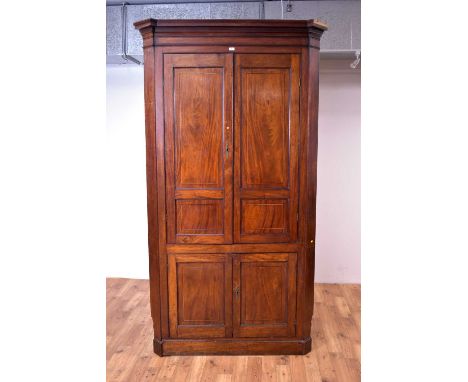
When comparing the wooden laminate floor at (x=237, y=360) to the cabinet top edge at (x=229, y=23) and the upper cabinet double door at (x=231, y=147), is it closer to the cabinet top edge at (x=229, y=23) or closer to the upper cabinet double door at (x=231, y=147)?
the upper cabinet double door at (x=231, y=147)

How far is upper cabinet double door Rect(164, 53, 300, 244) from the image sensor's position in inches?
127

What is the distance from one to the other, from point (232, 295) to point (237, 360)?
0.44 meters

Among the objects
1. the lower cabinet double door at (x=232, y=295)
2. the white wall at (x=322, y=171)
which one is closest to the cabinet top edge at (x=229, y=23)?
the lower cabinet double door at (x=232, y=295)

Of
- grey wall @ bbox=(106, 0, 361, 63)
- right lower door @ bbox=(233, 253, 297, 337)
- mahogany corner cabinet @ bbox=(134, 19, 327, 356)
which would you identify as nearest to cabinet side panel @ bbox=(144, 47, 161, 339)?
mahogany corner cabinet @ bbox=(134, 19, 327, 356)

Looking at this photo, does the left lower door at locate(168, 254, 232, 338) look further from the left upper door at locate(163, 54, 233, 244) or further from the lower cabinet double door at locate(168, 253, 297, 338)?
the left upper door at locate(163, 54, 233, 244)

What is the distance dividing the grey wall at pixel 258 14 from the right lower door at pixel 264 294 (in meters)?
1.92

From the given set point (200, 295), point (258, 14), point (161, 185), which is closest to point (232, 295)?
point (200, 295)

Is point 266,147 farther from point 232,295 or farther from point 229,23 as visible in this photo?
point 232,295

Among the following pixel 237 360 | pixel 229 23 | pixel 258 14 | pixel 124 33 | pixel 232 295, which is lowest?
pixel 237 360

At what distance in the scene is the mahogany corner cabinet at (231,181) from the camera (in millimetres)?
3197

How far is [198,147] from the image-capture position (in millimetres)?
3256

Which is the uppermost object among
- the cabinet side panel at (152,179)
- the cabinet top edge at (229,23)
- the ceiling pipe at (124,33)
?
the ceiling pipe at (124,33)
